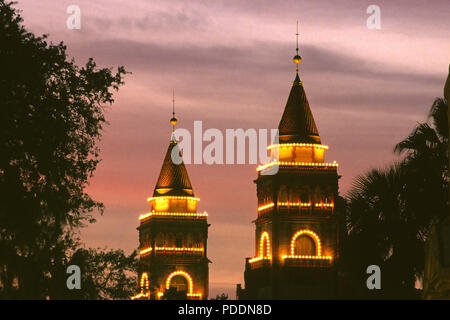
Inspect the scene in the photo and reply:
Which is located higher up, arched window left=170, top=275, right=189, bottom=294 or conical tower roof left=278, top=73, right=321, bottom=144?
conical tower roof left=278, top=73, right=321, bottom=144

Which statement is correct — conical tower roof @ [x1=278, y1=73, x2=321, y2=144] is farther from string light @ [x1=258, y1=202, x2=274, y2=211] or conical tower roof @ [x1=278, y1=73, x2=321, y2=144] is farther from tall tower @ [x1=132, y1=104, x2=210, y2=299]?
tall tower @ [x1=132, y1=104, x2=210, y2=299]

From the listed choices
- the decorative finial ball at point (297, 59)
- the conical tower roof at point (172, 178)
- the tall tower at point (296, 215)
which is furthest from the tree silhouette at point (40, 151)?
the conical tower roof at point (172, 178)

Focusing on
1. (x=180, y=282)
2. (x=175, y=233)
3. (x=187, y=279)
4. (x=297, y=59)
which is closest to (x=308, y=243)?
(x=297, y=59)

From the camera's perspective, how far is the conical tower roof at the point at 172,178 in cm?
11931

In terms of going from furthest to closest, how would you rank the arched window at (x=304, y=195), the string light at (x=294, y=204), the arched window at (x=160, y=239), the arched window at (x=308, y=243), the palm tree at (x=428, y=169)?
the arched window at (x=160, y=239), the arched window at (x=304, y=195), the string light at (x=294, y=204), the arched window at (x=308, y=243), the palm tree at (x=428, y=169)

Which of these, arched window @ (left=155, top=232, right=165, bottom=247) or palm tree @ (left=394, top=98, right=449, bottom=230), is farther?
arched window @ (left=155, top=232, right=165, bottom=247)

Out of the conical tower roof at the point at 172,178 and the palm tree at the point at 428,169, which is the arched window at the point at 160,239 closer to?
the conical tower roof at the point at 172,178

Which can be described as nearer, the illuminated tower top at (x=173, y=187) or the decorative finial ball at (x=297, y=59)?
the decorative finial ball at (x=297, y=59)

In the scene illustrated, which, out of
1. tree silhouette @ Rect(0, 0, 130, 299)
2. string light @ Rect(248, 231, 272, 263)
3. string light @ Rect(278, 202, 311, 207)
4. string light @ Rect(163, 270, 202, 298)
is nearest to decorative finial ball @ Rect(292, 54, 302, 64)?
string light @ Rect(278, 202, 311, 207)

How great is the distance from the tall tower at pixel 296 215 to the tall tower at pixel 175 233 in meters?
20.4

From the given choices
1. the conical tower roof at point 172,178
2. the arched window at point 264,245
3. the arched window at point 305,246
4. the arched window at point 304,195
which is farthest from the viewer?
the conical tower roof at point 172,178

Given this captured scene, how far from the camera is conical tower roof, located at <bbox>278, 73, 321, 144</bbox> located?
98875 mm
